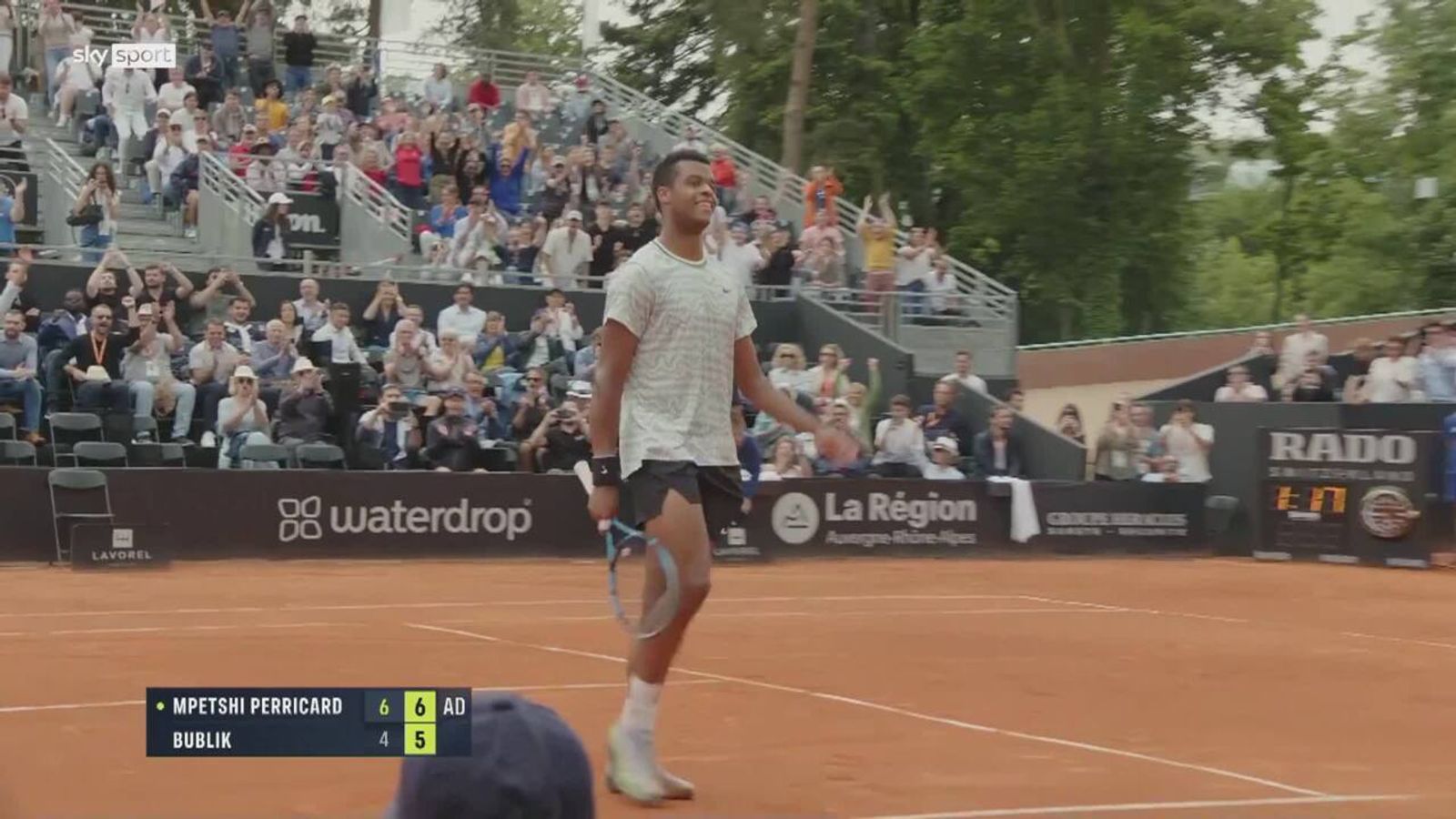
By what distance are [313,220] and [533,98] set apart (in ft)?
21.9

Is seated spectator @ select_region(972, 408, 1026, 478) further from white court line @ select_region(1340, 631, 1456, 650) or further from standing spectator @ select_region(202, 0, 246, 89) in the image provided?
standing spectator @ select_region(202, 0, 246, 89)

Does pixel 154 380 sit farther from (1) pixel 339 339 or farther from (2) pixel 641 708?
(2) pixel 641 708

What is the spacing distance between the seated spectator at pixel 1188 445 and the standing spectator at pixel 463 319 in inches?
339

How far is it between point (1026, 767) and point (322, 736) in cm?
385

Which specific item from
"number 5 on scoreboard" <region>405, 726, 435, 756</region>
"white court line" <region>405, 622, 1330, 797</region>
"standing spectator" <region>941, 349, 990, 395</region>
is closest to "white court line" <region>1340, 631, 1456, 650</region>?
"white court line" <region>405, 622, 1330, 797</region>

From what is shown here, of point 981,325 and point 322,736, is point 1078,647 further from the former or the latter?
point 981,325

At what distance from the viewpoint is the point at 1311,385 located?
2647 centimetres

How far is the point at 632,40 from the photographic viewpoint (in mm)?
49531

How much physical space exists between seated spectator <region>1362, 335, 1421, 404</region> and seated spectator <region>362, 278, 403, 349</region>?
12.2 metres

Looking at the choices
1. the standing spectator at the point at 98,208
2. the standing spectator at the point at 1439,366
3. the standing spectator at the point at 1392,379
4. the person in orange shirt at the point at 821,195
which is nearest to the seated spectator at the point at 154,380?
the standing spectator at the point at 98,208

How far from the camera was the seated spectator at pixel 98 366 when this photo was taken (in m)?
19.3

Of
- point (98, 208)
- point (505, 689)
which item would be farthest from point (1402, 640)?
point (98, 208)

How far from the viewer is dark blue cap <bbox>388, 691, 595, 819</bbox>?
8.61 feet

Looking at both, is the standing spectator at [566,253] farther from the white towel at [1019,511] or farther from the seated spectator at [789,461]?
the white towel at [1019,511]
